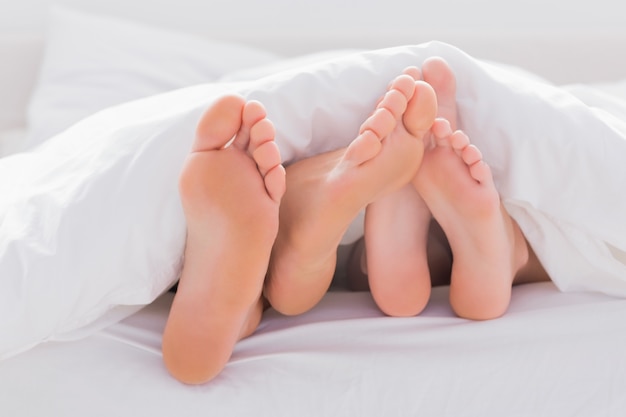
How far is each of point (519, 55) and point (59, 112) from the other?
965 mm

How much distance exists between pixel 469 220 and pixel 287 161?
0.72ft

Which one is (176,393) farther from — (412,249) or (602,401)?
(602,401)

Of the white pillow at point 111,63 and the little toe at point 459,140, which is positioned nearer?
the little toe at point 459,140

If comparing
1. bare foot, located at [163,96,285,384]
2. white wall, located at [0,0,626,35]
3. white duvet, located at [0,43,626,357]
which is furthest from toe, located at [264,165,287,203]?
white wall, located at [0,0,626,35]

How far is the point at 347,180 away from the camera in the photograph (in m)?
0.81

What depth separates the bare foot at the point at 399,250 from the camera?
0.89 m

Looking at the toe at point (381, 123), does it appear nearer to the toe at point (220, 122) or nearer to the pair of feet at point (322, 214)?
the pair of feet at point (322, 214)

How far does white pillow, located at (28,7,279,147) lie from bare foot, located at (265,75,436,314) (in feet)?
2.44

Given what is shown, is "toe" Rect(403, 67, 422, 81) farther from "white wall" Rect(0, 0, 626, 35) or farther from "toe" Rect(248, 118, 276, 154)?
"white wall" Rect(0, 0, 626, 35)

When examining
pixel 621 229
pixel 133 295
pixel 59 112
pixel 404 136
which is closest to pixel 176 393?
pixel 133 295

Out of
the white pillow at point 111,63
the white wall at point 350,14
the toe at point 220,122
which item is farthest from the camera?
the white wall at point 350,14

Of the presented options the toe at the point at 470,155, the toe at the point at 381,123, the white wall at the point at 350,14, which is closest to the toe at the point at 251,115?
the toe at the point at 381,123

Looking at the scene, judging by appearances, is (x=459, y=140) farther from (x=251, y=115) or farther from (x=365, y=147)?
(x=251, y=115)

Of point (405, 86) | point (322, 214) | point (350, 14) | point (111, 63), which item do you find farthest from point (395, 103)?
point (350, 14)
